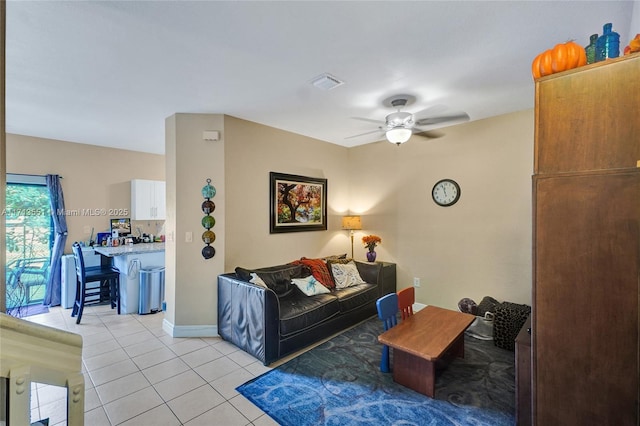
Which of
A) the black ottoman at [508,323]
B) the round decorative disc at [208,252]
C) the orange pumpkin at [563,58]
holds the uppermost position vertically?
the orange pumpkin at [563,58]

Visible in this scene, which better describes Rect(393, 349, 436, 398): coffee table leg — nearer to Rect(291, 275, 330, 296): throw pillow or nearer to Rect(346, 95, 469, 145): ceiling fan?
Rect(291, 275, 330, 296): throw pillow

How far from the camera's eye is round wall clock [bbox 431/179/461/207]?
3.98 meters

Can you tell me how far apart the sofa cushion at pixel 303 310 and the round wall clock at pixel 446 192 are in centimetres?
202

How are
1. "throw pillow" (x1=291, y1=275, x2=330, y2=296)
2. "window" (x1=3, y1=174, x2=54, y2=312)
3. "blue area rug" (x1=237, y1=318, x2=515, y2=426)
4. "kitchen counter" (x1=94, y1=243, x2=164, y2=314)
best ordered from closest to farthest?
"blue area rug" (x1=237, y1=318, x2=515, y2=426), "throw pillow" (x1=291, y1=275, x2=330, y2=296), "kitchen counter" (x1=94, y1=243, x2=164, y2=314), "window" (x1=3, y1=174, x2=54, y2=312)

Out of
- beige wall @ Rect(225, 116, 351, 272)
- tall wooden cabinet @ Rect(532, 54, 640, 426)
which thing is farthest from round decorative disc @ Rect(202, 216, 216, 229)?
tall wooden cabinet @ Rect(532, 54, 640, 426)

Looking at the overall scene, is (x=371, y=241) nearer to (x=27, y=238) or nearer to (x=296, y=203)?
(x=296, y=203)

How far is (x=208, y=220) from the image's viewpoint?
3434 millimetres

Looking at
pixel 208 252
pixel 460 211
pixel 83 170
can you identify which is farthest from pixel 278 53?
pixel 83 170

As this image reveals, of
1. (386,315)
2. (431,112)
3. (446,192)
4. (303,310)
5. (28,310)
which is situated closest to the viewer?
(386,315)

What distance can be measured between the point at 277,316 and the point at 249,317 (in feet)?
1.06

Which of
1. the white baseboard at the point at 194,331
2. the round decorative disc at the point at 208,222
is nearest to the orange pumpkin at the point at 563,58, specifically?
the round decorative disc at the point at 208,222

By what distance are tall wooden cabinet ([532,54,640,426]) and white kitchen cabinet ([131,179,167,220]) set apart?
590cm

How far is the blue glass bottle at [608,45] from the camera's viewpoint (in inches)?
49.9

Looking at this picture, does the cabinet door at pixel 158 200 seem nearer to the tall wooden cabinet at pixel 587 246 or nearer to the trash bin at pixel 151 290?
the trash bin at pixel 151 290
